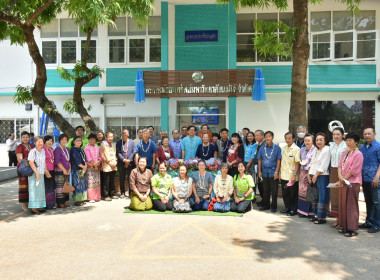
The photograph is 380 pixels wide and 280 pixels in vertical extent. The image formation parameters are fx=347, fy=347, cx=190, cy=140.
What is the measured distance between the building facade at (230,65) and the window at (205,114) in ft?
0.14

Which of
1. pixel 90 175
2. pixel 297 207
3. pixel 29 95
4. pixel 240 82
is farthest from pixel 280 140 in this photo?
pixel 29 95

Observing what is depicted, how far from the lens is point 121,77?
602 inches

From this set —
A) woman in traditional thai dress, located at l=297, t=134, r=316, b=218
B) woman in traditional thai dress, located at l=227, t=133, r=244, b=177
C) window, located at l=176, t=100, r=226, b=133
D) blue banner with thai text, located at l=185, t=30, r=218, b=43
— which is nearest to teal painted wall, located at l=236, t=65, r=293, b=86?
blue banner with thai text, located at l=185, t=30, r=218, b=43

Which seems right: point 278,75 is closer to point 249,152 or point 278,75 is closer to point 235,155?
point 249,152

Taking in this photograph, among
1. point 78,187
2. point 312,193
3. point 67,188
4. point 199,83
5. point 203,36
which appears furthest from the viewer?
point 203,36

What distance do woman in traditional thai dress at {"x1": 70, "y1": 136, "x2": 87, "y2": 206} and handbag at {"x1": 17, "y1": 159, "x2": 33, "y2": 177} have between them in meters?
1.10

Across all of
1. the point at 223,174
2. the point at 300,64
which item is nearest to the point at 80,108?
the point at 223,174

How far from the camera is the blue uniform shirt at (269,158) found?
302 inches

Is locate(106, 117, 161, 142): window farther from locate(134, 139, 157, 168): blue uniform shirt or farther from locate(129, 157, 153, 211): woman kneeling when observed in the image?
locate(129, 157, 153, 211): woman kneeling

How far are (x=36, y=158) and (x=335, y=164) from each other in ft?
19.9

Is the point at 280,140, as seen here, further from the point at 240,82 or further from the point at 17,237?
the point at 17,237

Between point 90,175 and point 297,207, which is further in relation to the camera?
point 90,175

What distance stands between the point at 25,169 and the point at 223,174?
4159 millimetres

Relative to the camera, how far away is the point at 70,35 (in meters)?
15.8
